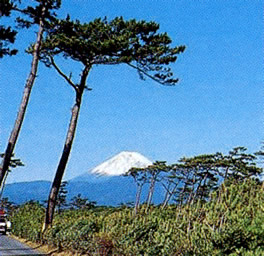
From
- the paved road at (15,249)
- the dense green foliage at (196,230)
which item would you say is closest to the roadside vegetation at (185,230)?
the dense green foliage at (196,230)

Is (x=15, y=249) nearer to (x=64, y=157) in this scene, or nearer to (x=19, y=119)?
(x=64, y=157)

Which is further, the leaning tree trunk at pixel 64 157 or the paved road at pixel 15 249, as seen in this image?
the leaning tree trunk at pixel 64 157

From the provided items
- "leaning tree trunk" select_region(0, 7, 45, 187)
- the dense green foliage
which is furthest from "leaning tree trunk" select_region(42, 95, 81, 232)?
the dense green foliage

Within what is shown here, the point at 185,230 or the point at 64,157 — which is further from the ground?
the point at 64,157

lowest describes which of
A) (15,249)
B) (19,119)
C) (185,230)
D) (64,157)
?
(15,249)

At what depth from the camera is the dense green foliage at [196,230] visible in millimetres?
7387

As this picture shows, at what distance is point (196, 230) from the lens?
833cm

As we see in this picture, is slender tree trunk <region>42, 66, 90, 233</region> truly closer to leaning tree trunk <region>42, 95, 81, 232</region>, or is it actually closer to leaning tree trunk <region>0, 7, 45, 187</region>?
leaning tree trunk <region>42, 95, 81, 232</region>

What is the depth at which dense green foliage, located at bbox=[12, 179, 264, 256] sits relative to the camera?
739 centimetres

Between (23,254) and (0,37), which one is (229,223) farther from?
(0,37)

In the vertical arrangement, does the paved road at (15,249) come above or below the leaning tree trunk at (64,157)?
below

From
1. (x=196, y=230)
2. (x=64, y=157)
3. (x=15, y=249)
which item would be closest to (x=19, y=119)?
(x=64, y=157)

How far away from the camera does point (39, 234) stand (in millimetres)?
18922

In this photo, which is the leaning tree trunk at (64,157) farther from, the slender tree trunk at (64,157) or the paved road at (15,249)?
the paved road at (15,249)
